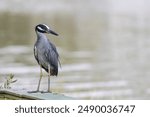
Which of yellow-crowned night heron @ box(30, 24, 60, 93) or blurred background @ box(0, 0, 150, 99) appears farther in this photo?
blurred background @ box(0, 0, 150, 99)

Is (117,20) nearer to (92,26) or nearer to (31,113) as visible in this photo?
(92,26)

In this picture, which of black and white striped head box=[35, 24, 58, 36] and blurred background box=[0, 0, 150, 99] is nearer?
black and white striped head box=[35, 24, 58, 36]

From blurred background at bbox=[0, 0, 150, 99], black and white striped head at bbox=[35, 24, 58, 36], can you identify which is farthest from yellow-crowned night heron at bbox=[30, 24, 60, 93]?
blurred background at bbox=[0, 0, 150, 99]

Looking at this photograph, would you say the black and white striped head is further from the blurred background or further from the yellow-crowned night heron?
the blurred background

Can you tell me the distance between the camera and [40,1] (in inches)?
1385

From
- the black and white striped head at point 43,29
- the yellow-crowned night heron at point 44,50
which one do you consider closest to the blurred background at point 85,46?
the yellow-crowned night heron at point 44,50

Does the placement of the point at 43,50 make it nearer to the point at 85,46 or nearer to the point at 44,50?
the point at 44,50

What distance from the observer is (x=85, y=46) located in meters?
20.4

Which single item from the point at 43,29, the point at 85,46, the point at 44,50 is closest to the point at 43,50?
the point at 44,50

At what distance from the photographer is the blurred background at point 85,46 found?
478 inches

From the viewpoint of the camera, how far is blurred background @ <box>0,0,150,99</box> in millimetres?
12133

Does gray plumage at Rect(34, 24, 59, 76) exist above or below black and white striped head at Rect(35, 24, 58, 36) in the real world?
below

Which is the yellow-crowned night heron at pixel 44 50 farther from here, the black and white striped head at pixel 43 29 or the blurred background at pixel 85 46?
the blurred background at pixel 85 46

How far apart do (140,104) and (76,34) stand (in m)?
19.6
